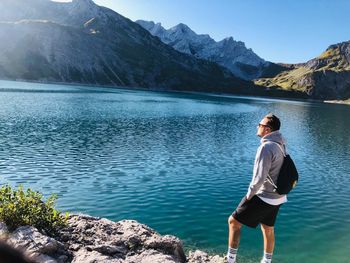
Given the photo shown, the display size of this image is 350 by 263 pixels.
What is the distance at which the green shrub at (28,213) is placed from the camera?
11.9 metres

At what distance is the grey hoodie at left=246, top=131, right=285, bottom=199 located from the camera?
1138cm

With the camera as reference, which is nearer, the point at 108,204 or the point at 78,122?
the point at 108,204

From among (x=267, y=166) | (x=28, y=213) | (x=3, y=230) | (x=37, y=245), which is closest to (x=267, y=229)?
(x=267, y=166)

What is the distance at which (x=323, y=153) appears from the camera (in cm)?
5644

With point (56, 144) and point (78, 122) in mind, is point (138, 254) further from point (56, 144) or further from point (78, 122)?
point (78, 122)

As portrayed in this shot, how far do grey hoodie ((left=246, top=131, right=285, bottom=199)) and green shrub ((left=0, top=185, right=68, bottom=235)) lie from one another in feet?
21.8

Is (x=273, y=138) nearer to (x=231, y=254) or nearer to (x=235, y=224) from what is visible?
(x=235, y=224)

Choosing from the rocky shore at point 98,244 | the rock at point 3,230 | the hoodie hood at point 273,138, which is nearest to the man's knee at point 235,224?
the rocky shore at point 98,244

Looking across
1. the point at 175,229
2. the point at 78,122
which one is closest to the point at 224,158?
the point at 175,229

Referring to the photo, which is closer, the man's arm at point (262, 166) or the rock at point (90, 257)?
the rock at point (90, 257)

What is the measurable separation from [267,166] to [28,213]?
7.87 meters

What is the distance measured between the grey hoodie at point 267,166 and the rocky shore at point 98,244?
132 inches

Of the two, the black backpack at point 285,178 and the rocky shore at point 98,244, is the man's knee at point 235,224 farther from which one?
the rocky shore at point 98,244

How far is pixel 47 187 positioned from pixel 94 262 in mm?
20608
